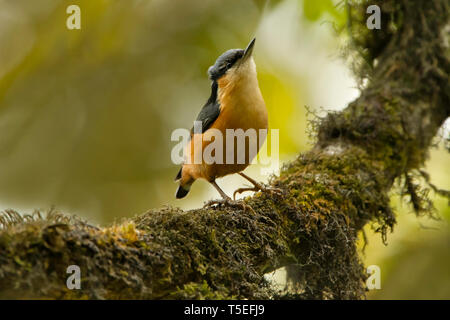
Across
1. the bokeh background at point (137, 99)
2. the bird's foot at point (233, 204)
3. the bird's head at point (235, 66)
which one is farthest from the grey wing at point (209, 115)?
the bokeh background at point (137, 99)

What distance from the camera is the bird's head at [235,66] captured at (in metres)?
3.73

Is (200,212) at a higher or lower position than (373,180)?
lower

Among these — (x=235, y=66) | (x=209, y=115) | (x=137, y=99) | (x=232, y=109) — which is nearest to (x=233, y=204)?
(x=232, y=109)

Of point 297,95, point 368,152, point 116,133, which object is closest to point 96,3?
point 116,133

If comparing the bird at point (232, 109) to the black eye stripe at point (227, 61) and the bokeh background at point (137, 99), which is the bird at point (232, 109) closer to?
the black eye stripe at point (227, 61)

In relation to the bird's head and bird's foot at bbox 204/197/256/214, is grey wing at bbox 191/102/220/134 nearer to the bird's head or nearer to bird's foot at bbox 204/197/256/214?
the bird's head

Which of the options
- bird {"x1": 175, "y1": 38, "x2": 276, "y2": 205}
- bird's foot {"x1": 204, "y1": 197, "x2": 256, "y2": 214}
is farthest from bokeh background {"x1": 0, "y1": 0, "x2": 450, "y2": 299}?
bird's foot {"x1": 204, "y1": 197, "x2": 256, "y2": 214}

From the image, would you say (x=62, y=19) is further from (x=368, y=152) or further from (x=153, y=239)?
(x=153, y=239)

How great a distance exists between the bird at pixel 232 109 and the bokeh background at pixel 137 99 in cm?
169

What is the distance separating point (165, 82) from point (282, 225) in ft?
17.9

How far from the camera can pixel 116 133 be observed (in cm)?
780

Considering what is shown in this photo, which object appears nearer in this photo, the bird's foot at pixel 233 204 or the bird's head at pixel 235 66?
the bird's foot at pixel 233 204

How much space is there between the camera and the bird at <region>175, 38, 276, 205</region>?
3533 mm
